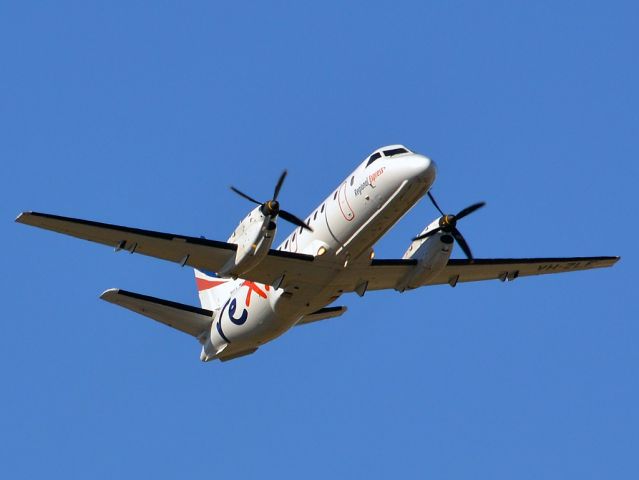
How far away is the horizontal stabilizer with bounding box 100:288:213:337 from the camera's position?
3212cm

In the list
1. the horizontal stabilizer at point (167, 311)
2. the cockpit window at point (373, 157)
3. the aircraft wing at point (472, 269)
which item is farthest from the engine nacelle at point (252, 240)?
the horizontal stabilizer at point (167, 311)

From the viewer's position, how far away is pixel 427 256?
3117 centimetres

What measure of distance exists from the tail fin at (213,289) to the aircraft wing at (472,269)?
5.40 m

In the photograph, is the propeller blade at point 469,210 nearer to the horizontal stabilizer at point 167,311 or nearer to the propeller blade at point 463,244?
the propeller blade at point 463,244

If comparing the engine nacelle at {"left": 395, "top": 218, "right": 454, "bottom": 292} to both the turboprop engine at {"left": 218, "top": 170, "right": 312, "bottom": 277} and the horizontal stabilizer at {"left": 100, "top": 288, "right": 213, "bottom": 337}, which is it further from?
the horizontal stabilizer at {"left": 100, "top": 288, "right": 213, "bottom": 337}

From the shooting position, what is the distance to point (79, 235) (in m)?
27.9

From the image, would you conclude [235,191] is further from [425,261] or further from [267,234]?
[425,261]

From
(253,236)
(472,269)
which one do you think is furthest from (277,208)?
(472,269)

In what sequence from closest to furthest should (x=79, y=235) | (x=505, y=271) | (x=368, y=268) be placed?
(x=79, y=235) < (x=368, y=268) < (x=505, y=271)

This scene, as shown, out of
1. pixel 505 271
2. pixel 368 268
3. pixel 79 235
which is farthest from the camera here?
pixel 505 271

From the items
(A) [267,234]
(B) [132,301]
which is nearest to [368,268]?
(A) [267,234]

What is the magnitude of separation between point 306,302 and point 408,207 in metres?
4.51

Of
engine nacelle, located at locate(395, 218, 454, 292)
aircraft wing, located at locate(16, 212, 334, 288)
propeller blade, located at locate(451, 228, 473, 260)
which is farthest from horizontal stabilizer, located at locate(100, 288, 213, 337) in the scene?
propeller blade, located at locate(451, 228, 473, 260)

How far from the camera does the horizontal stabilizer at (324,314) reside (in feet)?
110
